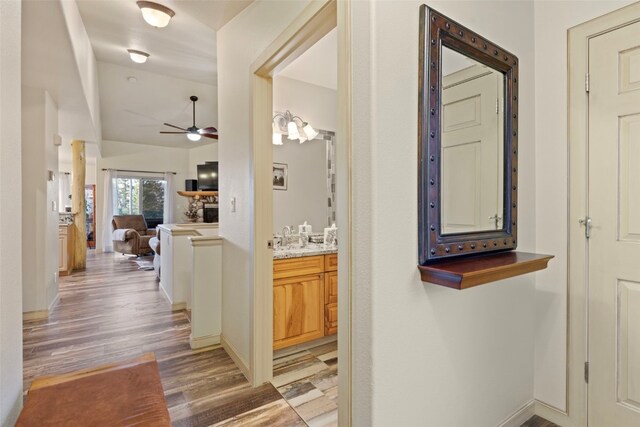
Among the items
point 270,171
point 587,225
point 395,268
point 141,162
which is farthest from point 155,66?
point 587,225

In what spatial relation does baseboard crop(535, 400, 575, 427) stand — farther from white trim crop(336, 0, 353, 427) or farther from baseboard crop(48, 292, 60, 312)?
baseboard crop(48, 292, 60, 312)

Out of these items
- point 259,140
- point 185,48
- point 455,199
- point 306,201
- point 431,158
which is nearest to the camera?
point 431,158

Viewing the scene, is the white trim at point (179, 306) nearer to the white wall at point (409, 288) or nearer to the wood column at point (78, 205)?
the white wall at point (409, 288)

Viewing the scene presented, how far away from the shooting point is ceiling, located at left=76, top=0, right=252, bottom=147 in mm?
3037

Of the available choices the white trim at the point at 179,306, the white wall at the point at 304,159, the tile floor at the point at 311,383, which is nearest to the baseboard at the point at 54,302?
the white trim at the point at 179,306

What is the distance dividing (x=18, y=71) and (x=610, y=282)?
245 cm

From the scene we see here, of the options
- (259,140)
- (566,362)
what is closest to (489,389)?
(566,362)

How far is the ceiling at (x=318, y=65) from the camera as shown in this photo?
8.43ft

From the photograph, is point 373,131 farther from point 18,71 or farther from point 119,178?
point 119,178

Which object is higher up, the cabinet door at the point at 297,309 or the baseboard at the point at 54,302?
the cabinet door at the point at 297,309

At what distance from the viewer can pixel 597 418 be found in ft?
5.11

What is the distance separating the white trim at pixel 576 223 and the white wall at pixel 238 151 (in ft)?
5.03

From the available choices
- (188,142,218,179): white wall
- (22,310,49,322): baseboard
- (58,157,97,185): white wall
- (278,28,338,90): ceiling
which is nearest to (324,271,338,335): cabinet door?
(278,28,338,90): ceiling

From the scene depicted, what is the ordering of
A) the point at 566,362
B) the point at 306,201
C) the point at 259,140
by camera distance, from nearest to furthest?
the point at 566,362
the point at 259,140
the point at 306,201
